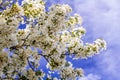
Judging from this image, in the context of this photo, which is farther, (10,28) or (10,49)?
(10,49)

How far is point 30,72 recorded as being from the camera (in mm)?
18047

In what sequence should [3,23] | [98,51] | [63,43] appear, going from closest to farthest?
[3,23] < [63,43] < [98,51]

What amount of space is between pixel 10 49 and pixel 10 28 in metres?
1.93

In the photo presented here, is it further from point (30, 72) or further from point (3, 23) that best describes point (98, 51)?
point (3, 23)

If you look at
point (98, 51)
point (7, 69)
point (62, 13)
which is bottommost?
point (7, 69)

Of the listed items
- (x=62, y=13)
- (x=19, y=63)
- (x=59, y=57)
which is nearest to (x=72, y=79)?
(x=59, y=57)

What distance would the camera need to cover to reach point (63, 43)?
18.0 m

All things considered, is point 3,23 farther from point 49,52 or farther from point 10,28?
point 49,52

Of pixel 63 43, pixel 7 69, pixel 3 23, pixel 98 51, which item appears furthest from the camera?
pixel 98 51

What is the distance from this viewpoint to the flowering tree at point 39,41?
15.8 m

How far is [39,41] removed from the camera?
16219 millimetres

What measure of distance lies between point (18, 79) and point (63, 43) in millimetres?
2605

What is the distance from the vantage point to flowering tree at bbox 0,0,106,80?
15758 millimetres

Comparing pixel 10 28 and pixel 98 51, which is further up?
pixel 98 51
